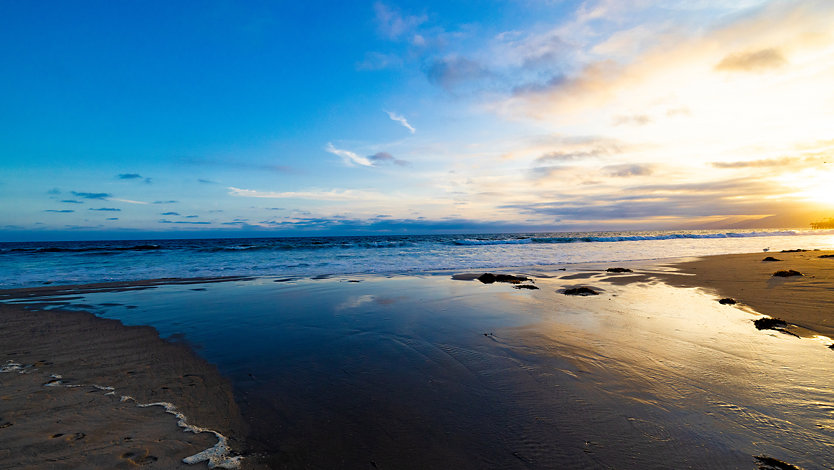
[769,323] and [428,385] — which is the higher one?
[769,323]

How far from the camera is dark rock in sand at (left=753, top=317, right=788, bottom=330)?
7035mm

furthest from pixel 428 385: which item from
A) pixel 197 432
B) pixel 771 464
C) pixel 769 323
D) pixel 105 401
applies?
pixel 769 323

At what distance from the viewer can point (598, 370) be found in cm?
498

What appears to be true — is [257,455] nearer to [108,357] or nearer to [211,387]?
[211,387]

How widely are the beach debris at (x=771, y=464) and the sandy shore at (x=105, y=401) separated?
14.7 feet

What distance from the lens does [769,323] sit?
718 centimetres

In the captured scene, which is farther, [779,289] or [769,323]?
[779,289]

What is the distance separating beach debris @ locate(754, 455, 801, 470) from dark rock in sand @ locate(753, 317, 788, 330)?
18.2ft

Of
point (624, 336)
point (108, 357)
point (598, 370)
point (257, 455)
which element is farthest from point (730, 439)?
point (108, 357)

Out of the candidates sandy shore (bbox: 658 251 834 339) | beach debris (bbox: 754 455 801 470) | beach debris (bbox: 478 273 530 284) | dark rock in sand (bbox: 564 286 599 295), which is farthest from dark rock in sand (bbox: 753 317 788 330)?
beach debris (bbox: 478 273 530 284)

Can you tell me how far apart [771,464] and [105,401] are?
668cm

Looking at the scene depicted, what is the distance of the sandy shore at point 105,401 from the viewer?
3201mm

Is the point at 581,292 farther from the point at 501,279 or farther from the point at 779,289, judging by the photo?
the point at 779,289

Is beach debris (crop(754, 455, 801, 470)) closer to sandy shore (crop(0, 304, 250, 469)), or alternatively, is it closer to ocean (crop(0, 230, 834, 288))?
sandy shore (crop(0, 304, 250, 469))
